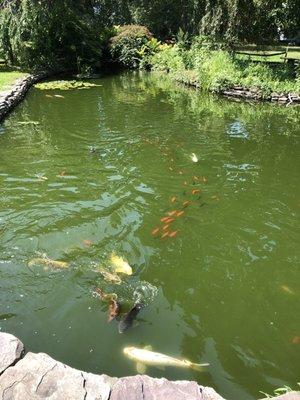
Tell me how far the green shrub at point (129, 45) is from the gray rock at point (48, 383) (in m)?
24.9

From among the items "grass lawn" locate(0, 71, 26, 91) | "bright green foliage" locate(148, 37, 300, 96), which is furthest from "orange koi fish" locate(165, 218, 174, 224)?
"bright green foliage" locate(148, 37, 300, 96)

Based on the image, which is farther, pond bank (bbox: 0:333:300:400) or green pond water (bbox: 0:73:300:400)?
green pond water (bbox: 0:73:300:400)

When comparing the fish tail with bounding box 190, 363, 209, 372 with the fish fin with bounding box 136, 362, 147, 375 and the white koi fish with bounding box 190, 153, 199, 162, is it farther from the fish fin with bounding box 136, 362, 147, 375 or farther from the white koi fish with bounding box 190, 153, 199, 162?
the white koi fish with bounding box 190, 153, 199, 162

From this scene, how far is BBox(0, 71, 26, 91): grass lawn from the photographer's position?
55.6ft

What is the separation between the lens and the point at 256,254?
6.59 metres

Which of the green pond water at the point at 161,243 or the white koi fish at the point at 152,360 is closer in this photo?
the white koi fish at the point at 152,360

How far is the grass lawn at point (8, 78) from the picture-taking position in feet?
55.6

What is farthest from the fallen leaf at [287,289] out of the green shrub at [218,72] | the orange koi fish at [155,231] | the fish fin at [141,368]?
the green shrub at [218,72]

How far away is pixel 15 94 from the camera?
15.9m

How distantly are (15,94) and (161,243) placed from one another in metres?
11.5

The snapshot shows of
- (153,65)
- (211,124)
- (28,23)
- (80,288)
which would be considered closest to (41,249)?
(80,288)

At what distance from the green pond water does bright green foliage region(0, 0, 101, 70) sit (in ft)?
29.5

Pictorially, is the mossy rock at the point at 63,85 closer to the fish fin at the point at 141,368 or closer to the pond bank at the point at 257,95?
the pond bank at the point at 257,95

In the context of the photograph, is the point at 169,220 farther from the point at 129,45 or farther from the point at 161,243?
the point at 129,45
